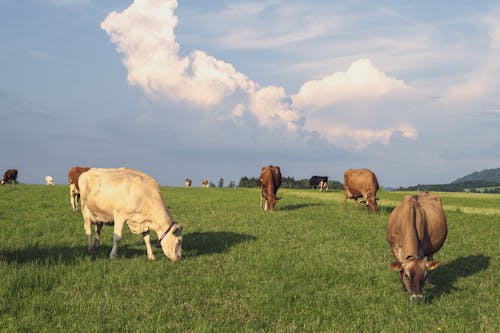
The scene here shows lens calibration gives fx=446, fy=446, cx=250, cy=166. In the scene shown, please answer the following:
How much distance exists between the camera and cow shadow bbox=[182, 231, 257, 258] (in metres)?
13.6

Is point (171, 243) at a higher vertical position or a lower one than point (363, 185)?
lower

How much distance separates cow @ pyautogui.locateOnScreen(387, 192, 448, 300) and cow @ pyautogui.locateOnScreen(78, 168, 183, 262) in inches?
222

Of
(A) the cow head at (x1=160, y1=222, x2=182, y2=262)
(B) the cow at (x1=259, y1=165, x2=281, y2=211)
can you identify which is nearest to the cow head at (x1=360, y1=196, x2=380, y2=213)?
(B) the cow at (x1=259, y1=165, x2=281, y2=211)

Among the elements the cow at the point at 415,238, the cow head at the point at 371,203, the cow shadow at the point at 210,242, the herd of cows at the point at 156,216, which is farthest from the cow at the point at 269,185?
the cow at the point at 415,238

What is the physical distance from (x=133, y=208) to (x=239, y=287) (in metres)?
4.00

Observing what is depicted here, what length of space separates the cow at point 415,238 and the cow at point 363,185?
45.2 ft

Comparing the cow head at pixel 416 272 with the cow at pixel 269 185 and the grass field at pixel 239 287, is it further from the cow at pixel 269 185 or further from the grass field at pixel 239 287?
the cow at pixel 269 185

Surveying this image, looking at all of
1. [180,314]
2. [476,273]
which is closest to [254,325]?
[180,314]

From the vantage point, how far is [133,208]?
12.1 m

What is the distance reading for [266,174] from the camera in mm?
27391

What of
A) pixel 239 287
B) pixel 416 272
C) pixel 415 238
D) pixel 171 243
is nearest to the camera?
pixel 416 272

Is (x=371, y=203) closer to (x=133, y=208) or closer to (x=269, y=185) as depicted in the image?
(x=269, y=185)

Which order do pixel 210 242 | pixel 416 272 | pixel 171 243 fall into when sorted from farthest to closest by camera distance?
pixel 210 242, pixel 171 243, pixel 416 272

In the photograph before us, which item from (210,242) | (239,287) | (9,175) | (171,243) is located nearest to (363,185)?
(210,242)
